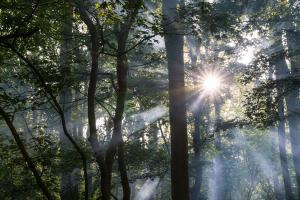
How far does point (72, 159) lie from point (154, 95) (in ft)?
13.5

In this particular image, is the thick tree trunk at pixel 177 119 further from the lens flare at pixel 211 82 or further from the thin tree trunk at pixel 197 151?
the thin tree trunk at pixel 197 151

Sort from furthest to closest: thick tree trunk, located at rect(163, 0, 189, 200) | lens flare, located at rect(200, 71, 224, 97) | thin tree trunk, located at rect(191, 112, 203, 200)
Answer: thin tree trunk, located at rect(191, 112, 203, 200)
lens flare, located at rect(200, 71, 224, 97)
thick tree trunk, located at rect(163, 0, 189, 200)

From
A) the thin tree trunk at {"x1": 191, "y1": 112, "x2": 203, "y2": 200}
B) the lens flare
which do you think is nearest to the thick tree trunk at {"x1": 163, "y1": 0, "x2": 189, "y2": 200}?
the lens flare

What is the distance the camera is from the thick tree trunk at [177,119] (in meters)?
9.46

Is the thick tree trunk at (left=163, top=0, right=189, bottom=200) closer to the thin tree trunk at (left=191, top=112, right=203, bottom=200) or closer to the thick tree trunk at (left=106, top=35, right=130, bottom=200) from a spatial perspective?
the thick tree trunk at (left=106, top=35, right=130, bottom=200)

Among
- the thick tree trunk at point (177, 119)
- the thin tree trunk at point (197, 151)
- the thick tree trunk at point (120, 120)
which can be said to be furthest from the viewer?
the thin tree trunk at point (197, 151)

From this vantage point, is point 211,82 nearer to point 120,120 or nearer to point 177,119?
point 177,119

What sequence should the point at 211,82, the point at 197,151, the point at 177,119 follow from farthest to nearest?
the point at 197,151, the point at 211,82, the point at 177,119

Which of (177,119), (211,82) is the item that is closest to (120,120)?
(177,119)

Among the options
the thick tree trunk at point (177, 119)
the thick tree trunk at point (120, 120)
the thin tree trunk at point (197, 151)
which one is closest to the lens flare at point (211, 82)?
the thin tree trunk at point (197, 151)

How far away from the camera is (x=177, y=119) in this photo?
9.84m

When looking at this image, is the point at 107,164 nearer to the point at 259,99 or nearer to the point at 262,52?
the point at 259,99

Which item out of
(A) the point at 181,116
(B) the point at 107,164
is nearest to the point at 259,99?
(A) the point at 181,116

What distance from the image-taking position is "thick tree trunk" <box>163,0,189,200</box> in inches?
372
